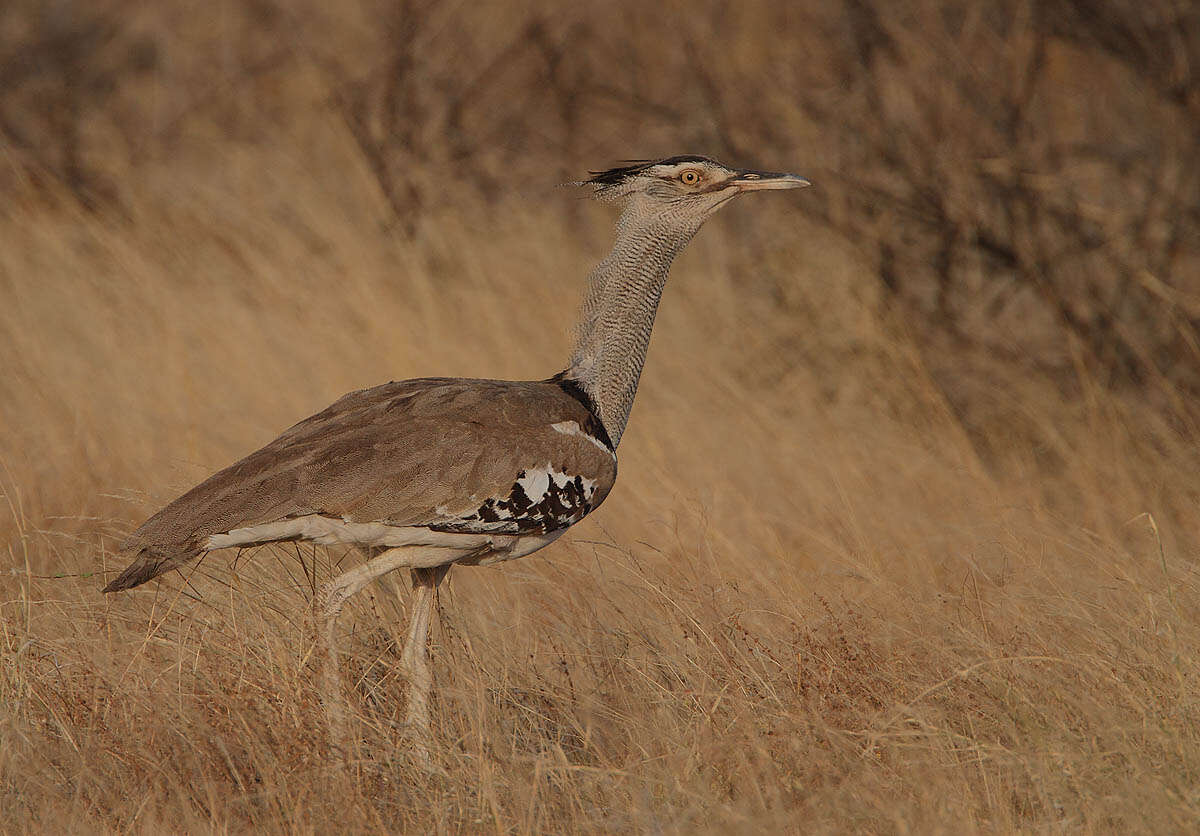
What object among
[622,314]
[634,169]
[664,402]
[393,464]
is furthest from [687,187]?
[664,402]

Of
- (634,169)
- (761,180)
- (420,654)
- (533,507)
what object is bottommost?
(420,654)

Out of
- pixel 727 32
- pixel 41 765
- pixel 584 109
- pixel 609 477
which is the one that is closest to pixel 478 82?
pixel 584 109

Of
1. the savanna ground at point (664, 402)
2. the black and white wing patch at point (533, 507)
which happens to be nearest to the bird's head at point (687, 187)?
the black and white wing patch at point (533, 507)

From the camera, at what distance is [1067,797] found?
278cm

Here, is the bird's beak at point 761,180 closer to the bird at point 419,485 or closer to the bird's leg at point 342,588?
the bird at point 419,485

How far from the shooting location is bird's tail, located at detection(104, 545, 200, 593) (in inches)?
128

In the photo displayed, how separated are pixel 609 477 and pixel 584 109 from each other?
3.79m

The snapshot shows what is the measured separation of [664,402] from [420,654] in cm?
247

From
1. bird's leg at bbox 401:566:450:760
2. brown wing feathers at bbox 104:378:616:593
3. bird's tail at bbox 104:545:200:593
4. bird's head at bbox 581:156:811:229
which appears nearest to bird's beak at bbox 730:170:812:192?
bird's head at bbox 581:156:811:229

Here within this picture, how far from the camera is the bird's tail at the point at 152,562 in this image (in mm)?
3254

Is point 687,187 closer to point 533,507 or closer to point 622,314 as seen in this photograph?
point 622,314

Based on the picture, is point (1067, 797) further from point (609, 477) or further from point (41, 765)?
point (41, 765)

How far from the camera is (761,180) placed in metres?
4.04

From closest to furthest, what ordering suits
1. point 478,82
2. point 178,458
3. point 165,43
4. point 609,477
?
point 609,477 → point 178,458 → point 478,82 → point 165,43
